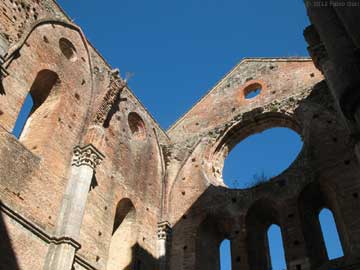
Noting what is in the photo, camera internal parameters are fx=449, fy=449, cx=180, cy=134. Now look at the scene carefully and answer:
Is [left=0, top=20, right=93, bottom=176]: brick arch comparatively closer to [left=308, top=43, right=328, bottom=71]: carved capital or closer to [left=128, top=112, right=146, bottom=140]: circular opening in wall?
[left=128, top=112, right=146, bottom=140]: circular opening in wall

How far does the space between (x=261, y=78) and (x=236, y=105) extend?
Result: 1242mm

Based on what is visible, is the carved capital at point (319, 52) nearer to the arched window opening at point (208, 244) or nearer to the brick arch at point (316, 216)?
the brick arch at point (316, 216)

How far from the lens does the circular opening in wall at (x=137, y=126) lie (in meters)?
13.9

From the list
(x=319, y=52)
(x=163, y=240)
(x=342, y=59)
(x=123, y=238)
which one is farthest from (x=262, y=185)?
(x=342, y=59)

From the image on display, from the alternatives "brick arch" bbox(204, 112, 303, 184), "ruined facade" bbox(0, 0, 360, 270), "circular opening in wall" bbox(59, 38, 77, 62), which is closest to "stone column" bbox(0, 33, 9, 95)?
"ruined facade" bbox(0, 0, 360, 270)

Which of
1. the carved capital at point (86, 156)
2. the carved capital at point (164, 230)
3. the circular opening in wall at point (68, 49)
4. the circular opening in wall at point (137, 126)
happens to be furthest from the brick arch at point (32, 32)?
the carved capital at point (164, 230)

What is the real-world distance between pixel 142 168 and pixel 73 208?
3984 mm

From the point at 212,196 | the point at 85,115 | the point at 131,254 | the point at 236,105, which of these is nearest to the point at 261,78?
the point at 236,105

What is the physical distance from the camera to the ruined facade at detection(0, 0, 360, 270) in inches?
353

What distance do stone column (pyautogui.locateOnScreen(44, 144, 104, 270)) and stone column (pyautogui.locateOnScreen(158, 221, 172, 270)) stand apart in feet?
9.38

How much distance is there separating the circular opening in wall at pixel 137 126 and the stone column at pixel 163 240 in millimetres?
2988

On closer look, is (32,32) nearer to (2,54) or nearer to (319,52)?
(2,54)

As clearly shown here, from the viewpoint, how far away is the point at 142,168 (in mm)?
13156

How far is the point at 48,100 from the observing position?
11141 millimetres
